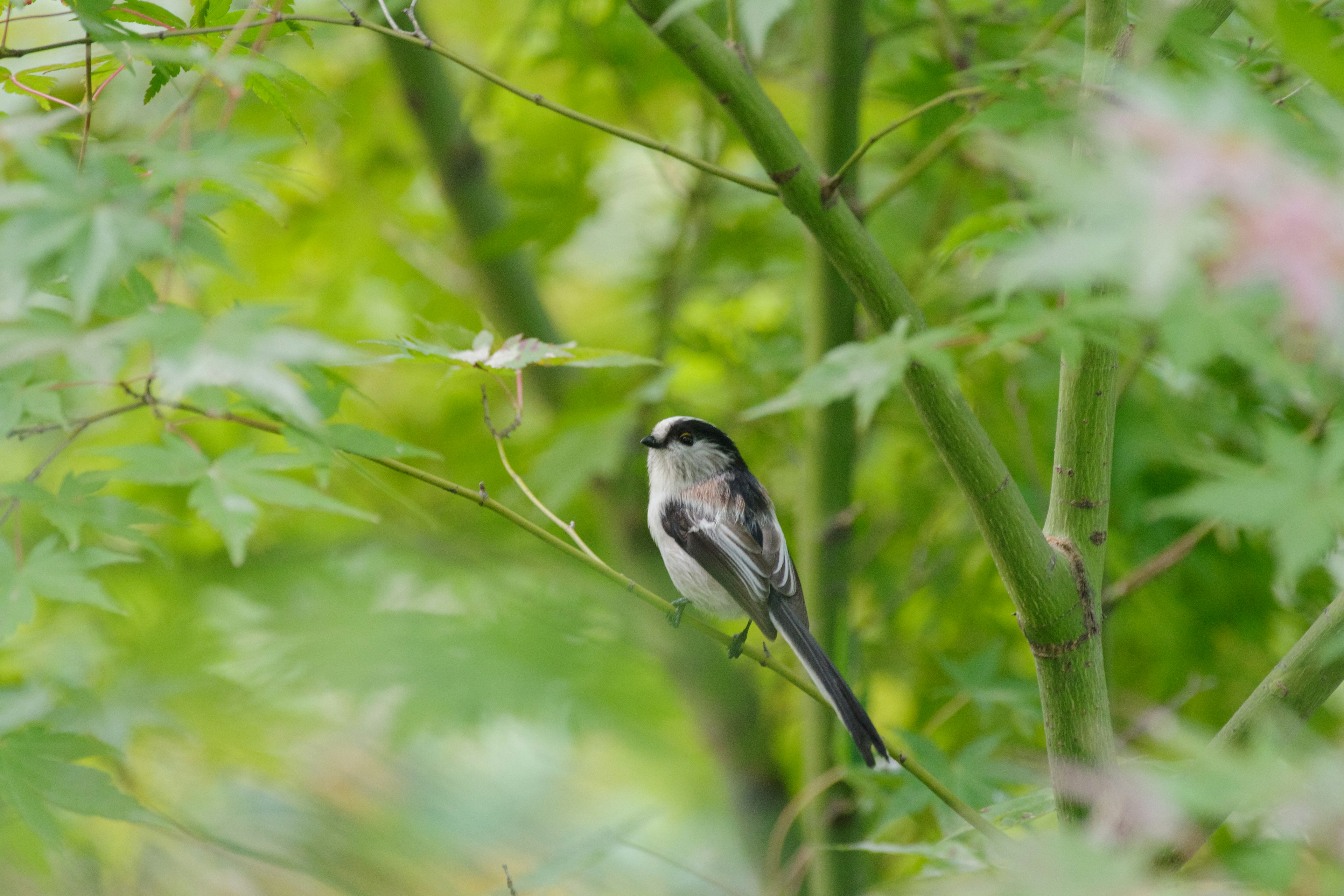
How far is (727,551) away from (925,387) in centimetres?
100

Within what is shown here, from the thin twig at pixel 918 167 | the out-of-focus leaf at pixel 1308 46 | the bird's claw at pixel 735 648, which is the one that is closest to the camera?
the out-of-focus leaf at pixel 1308 46

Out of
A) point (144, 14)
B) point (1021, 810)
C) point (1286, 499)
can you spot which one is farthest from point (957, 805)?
point (144, 14)

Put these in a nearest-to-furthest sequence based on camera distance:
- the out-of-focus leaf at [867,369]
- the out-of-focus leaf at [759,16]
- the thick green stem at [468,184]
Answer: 1. the out-of-focus leaf at [867,369]
2. the out-of-focus leaf at [759,16]
3. the thick green stem at [468,184]

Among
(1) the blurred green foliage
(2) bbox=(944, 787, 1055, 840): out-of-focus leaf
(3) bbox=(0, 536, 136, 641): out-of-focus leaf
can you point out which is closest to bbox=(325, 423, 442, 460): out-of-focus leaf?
(1) the blurred green foliage

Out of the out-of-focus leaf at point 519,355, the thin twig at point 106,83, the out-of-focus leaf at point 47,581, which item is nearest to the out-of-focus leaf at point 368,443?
the out-of-focus leaf at point 519,355

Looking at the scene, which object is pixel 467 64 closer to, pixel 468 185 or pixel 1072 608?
pixel 1072 608

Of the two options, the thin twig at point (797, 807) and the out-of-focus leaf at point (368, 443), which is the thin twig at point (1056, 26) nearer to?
the out-of-focus leaf at point (368, 443)

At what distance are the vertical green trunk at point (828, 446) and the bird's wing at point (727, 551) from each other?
173mm

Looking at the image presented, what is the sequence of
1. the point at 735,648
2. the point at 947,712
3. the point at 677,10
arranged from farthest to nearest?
the point at 947,712 → the point at 735,648 → the point at 677,10

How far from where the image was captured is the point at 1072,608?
4.19 feet

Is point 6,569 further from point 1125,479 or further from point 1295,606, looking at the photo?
point 1295,606

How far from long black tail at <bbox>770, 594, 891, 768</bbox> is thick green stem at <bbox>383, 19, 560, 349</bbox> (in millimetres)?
1188

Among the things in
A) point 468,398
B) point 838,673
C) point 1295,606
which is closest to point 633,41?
point 468,398

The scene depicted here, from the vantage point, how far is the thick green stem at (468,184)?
2787mm
